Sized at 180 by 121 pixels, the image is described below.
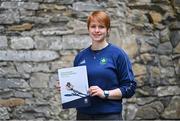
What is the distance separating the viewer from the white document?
8.39ft

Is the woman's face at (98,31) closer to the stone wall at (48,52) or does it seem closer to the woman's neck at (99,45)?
the woman's neck at (99,45)

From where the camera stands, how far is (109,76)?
2.51 m

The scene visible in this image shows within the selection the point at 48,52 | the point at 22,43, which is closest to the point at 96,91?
the point at 48,52

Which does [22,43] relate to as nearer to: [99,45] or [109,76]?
[99,45]

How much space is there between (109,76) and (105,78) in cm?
3

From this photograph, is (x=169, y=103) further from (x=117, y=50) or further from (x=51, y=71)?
(x=117, y=50)

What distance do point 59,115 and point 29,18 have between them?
1.11 meters

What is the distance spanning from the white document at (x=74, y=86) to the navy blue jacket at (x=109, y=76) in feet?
0.12

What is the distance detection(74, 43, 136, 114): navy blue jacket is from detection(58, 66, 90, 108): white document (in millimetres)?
37

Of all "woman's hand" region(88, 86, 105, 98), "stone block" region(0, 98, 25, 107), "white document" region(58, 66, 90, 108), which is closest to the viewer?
"woman's hand" region(88, 86, 105, 98)

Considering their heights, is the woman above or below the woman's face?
below

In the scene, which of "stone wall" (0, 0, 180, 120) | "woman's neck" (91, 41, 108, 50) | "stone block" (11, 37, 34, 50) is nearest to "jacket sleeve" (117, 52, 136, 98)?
"woman's neck" (91, 41, 108, 50)

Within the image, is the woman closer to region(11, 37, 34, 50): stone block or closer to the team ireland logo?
the team ireland logo

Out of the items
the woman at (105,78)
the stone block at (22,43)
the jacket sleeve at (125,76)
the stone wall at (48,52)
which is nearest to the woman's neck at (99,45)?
the woman at (105,78)
